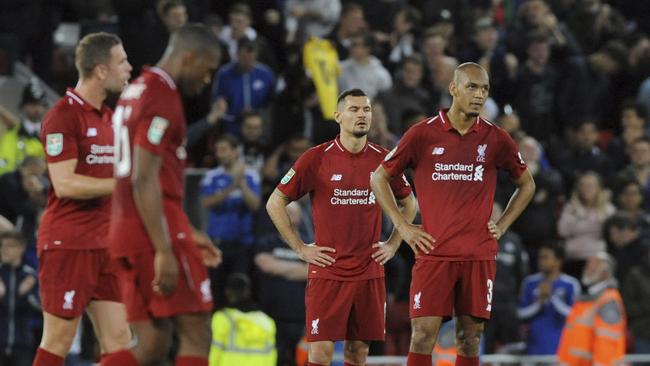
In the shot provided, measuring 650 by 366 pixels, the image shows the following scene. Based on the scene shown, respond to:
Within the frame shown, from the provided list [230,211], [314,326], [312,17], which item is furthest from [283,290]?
[312,17]

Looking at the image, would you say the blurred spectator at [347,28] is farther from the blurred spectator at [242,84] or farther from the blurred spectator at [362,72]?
the blurred spectator at [242,84]

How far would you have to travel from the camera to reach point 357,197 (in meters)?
9.92

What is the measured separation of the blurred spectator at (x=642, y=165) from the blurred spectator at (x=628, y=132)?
34 centimetres

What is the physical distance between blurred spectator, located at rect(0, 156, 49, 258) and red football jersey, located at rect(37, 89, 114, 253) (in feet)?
17.5

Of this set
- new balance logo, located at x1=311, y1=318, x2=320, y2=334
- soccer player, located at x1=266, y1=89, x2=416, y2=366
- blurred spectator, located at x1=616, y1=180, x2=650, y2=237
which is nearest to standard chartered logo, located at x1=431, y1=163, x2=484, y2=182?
soccer player, located at x1=266, y1=89, x2=416, y2=366

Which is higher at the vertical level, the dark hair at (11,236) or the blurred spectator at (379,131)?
the blurred spectator at (379,131)

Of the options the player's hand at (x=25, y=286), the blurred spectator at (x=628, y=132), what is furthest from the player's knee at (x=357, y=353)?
the blurred spectator at (x=628, y=132)

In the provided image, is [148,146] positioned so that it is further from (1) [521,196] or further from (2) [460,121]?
(1) [521,196]

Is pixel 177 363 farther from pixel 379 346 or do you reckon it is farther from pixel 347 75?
pixel 347 75

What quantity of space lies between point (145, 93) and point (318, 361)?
329 centimetres

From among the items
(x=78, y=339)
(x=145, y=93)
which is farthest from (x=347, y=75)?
(x=145, y=93)

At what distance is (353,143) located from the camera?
1009 centimetres

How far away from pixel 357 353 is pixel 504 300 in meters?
5.55

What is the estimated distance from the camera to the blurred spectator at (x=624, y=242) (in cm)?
1635
